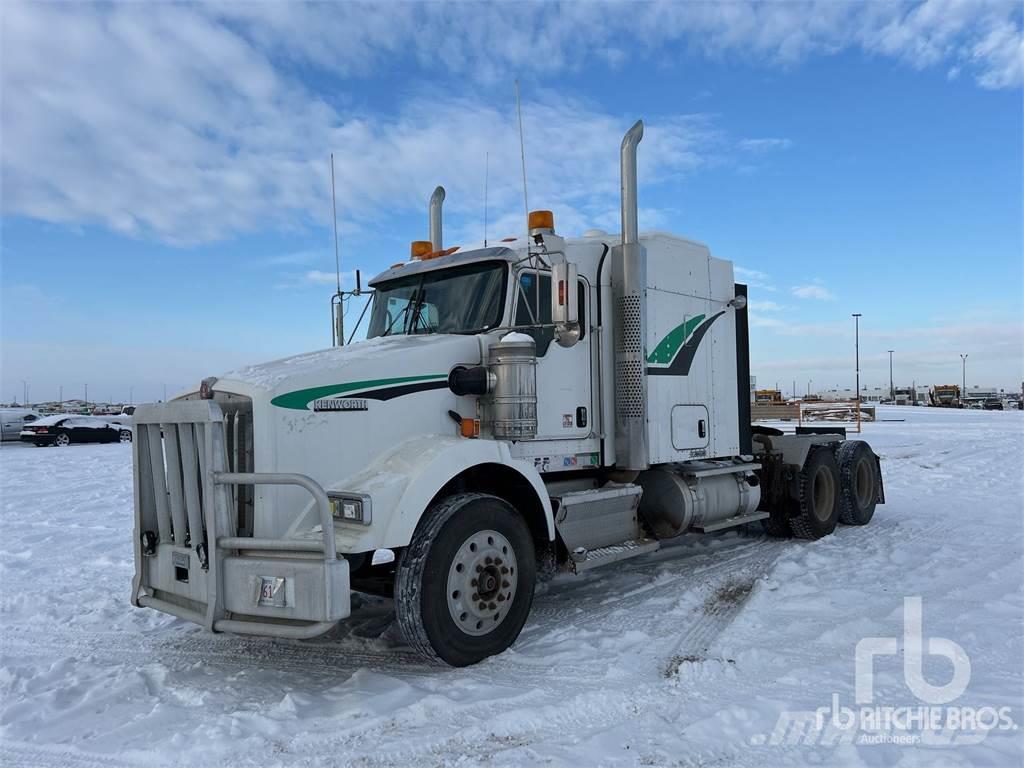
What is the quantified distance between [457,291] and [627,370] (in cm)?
170

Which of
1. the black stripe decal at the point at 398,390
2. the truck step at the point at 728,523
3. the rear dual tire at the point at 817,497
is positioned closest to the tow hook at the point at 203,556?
the black stripe decal at the point at 398,390

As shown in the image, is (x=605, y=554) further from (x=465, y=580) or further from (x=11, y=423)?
(x=11, y=423)

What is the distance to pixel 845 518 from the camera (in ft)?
31.9

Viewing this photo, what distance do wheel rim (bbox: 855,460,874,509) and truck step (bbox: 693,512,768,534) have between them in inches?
81.9

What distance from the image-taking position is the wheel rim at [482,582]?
4703 millimetres

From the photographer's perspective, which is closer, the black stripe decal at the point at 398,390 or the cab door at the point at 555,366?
the black stripe decal at the point at 398,390

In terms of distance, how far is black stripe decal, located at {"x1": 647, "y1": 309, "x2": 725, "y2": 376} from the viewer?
22.9 ft

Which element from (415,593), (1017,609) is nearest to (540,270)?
(415,593)

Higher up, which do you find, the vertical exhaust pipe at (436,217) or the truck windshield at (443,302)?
the vertical exhaust pipe at (436,217)

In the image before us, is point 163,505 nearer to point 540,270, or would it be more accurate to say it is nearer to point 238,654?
point 238,654

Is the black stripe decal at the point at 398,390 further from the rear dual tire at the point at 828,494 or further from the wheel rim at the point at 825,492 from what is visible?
the wheel rim at the point at 825,492

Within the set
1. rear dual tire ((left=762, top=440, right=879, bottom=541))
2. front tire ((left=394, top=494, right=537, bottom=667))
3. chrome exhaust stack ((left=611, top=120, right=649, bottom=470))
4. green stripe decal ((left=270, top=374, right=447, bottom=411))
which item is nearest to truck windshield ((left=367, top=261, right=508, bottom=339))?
green stripe decal ((left=270, top=374, right=447, bottom=411))

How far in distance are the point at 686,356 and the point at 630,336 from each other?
0.95 metres

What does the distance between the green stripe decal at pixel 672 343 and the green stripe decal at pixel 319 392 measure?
2649 millimetres
